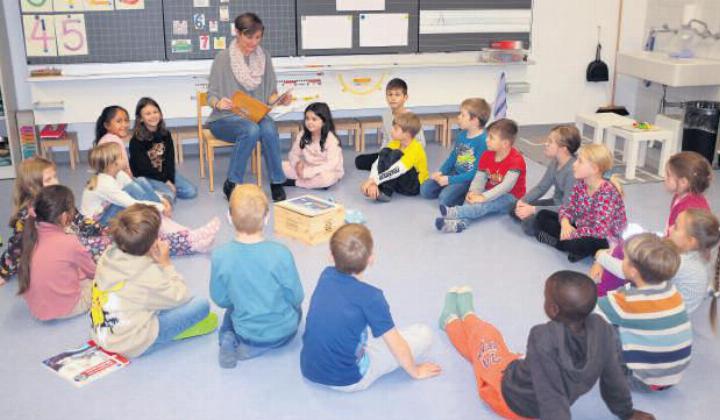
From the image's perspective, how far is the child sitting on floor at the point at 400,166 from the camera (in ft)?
17.0

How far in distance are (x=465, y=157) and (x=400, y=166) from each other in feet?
1.53

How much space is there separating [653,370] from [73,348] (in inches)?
96.3

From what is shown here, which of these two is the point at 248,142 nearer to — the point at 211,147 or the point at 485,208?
the point at 211,147

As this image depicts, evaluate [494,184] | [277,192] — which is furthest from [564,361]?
[277,192]

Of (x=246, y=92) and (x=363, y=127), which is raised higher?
(x=246, y=92)

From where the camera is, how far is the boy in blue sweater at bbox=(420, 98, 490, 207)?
5047 millimetres

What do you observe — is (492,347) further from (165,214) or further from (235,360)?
(165,214)

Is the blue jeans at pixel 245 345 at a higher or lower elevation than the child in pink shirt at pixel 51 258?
lower

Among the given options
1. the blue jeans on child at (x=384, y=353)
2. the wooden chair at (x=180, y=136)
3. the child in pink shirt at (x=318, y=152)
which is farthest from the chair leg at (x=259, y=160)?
the blue jeans on child at (x=384, y=353)

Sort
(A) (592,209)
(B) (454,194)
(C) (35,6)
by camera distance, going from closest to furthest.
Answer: (A) (592,209) < (B) (454,194) < (C) (35,6)

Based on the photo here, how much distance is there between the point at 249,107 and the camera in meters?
5.29

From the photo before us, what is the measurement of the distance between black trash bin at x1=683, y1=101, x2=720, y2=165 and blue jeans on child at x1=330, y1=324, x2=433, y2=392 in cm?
409

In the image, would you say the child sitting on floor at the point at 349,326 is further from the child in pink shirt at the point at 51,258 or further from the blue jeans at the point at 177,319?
the child in pink shirt at the point at 51,258

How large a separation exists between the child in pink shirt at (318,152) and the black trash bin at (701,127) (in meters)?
3.01
